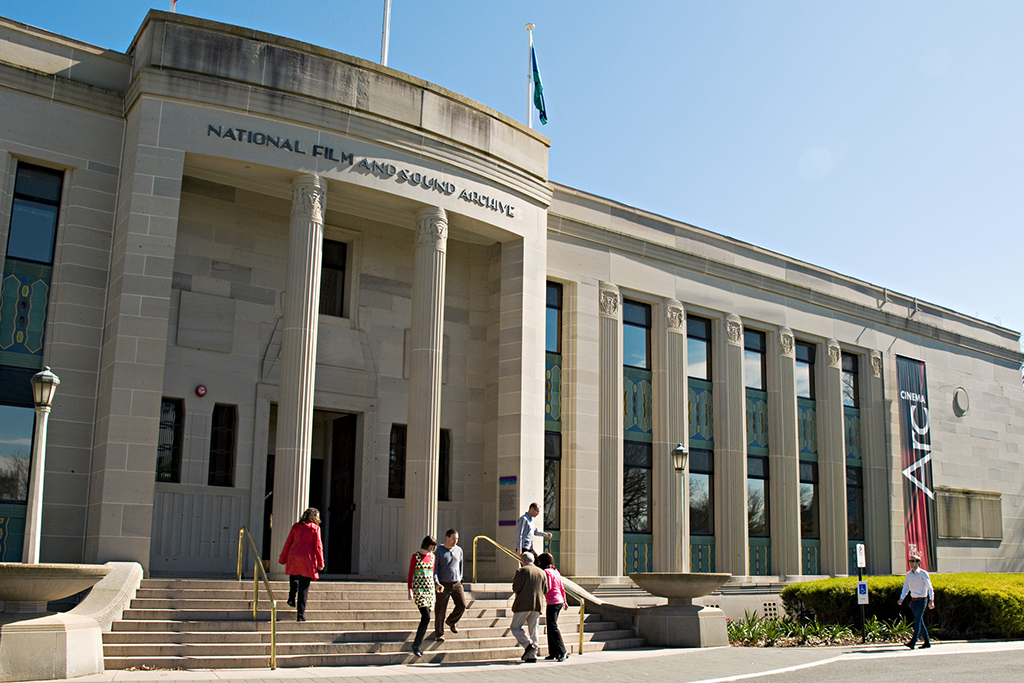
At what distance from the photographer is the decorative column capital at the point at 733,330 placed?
27.2m

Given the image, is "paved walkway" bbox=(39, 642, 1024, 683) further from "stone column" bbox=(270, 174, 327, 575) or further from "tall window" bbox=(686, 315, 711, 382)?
"tall window" bbox=(686, 315, 711, 382)

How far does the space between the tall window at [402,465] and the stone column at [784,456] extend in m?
10.5

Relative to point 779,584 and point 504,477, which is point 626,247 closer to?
point 504,477

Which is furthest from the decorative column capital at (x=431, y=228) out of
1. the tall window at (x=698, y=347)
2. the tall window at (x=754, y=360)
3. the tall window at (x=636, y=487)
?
the tall window at (x=754, y=360)

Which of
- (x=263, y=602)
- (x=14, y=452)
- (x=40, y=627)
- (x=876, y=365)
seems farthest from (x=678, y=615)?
(x=876, y=365)

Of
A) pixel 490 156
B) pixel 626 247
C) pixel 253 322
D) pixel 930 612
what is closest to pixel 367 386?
pixel 253 322

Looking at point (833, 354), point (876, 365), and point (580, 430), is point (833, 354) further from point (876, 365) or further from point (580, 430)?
point (580, 430)

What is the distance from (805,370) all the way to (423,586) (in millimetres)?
18762

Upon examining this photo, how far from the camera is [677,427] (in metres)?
25.4

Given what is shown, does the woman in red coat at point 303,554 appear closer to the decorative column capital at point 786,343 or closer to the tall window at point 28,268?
the tall window at point 28,268

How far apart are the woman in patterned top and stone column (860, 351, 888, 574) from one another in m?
19.5

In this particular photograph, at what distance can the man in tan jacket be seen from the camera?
1469 centimetres

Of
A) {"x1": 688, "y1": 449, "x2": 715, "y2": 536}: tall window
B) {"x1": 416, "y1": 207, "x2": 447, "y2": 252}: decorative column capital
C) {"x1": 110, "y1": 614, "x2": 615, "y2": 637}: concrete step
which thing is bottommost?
{"x1": 110, "y1": 614, "x2": 615, "y2": 637}: concrete step

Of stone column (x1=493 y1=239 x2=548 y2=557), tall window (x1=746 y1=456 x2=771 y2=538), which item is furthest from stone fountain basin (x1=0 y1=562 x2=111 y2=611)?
tall window (x1=746 y1=456 x2=771 y2=538)
